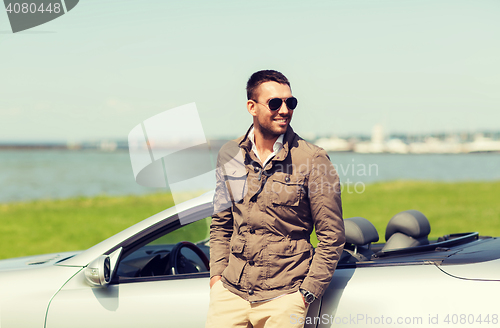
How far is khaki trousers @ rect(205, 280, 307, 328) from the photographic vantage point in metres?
1.95

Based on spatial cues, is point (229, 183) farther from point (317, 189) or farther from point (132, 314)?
point (132, 314)

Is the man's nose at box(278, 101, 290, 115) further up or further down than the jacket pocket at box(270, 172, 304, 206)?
further up

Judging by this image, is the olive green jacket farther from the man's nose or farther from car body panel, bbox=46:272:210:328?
car body panel, bbox=46:272:210:328

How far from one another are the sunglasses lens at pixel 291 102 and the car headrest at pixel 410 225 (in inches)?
54.3

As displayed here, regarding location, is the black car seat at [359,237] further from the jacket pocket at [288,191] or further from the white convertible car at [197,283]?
the jacket pocket at [288,191]

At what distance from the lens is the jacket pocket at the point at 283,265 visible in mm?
1962

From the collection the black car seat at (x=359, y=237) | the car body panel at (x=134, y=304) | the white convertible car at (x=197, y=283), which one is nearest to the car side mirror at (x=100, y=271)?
the white convertible car at (x=197, y=283)

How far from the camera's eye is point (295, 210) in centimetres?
197

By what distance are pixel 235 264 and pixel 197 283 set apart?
38 centimetres

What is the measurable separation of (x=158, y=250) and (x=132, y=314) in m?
0.71

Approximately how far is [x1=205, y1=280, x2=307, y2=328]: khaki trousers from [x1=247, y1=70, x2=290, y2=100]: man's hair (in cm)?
94

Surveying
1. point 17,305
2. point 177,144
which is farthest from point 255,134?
point 17,305

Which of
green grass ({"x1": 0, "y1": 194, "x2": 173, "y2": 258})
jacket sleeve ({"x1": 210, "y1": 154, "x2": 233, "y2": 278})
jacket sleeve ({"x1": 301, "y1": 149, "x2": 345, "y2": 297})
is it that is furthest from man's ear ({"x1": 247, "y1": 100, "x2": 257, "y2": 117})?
green grass ({"x1": 0, "y1": 194, "x2": 173, "y2": 258})

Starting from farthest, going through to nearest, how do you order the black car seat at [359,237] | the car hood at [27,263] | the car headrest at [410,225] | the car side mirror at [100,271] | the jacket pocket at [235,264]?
→ the car headrest at [410,225], the car hood at [27,263], the black car seat at [359,237], the car side mirror at [100,271], the jacket pocket at [235,264]
